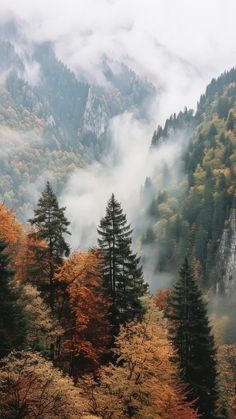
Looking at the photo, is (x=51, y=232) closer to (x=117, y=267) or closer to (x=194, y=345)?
(x=117, y=267)

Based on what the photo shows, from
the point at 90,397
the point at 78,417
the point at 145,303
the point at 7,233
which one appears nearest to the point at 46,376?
the point at 78,417

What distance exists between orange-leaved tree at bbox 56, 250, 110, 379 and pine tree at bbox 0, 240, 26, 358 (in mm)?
10172

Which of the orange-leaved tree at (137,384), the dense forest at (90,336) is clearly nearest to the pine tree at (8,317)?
the dense forest at (90,336)

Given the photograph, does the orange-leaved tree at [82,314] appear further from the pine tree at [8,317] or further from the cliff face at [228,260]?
the cliff face at [228,260]

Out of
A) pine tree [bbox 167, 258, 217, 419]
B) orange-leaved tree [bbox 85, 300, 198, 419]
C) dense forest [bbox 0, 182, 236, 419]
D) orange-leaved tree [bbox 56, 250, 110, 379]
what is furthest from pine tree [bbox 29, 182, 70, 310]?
pine tree [bbox 167, 258, 217, 419]

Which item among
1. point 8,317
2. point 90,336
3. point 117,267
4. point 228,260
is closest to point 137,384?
point 8,317

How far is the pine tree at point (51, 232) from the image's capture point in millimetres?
49406

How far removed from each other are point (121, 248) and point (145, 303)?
47.4ft

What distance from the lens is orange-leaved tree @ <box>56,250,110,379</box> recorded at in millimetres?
47000

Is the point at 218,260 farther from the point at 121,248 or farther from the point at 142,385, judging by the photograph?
the point at 142,385

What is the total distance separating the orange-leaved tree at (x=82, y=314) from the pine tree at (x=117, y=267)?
2067 millimetres

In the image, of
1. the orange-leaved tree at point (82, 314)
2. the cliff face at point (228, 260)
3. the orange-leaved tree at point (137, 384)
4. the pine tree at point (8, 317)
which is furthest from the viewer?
the cliff face at point (228, 260)

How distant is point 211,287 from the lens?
17475cm

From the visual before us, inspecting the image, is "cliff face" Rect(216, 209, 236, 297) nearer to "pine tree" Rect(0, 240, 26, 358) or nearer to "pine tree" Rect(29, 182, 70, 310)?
"pine tree" Rect(29, 182, 70, 310)
